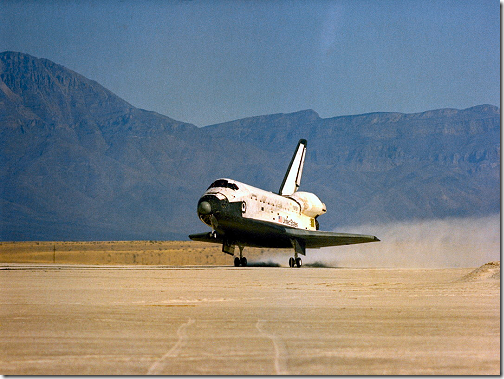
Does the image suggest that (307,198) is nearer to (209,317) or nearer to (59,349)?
(209,317)

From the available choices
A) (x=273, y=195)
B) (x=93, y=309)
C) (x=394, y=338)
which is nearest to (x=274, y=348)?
(x=394, y=338)

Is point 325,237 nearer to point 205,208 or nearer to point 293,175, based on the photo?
point 293,175

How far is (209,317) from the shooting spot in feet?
50.3

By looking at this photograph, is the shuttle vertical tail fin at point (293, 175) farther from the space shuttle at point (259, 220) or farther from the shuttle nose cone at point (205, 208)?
the shuttle nose cone at point (205, 208)

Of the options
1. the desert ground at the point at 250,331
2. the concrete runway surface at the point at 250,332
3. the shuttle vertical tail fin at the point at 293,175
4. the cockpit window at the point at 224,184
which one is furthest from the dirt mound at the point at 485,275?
the shuttle vertical tail fin at the point at 293,175

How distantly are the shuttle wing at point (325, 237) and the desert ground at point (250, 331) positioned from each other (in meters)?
25.6

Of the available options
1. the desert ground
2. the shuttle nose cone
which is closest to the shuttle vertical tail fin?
the shuttle nose cone

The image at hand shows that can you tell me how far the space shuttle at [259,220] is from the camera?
1727 inches

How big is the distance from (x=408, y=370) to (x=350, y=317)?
555cm

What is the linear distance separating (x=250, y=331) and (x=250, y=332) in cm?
13

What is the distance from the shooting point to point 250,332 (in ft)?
42.5

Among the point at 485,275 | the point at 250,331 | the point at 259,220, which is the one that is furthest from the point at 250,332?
the point at 259,220

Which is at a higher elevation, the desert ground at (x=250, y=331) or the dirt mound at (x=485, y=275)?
the dirt mound at (x=485, y=275)

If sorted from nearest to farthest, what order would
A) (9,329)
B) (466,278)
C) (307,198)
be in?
(9,329) → (466,278) → (307,198)
